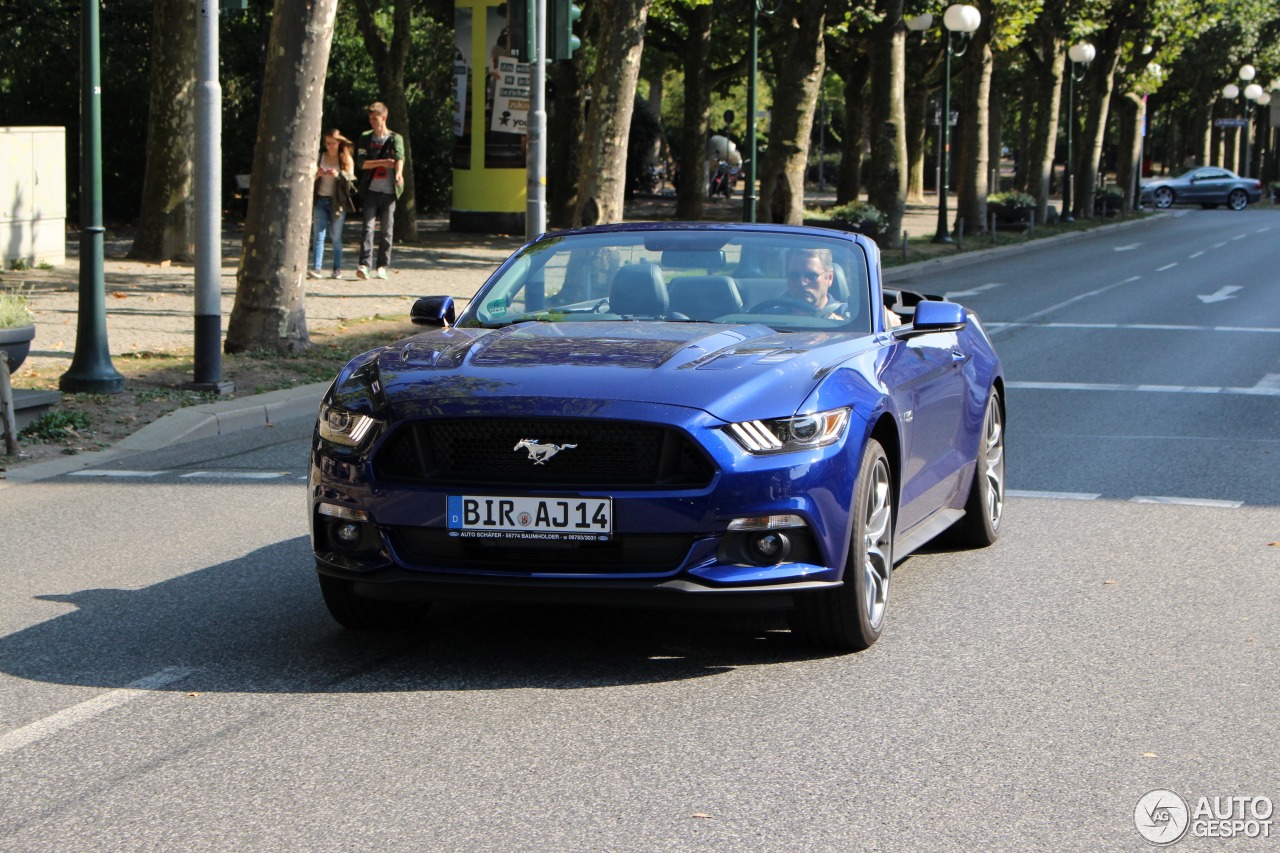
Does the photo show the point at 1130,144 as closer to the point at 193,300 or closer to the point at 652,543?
the point at 193,300

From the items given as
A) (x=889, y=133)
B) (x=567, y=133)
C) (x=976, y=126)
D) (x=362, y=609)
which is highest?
(x=976, y=126)

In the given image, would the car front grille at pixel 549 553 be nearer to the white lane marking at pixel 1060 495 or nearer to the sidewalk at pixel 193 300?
the white lane marking at pixel 1060 495

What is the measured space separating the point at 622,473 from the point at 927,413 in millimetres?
1847

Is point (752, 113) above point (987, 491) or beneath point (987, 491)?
above

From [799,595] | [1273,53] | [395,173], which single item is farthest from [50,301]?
[1273,53]

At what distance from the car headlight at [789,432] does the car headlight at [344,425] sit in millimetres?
1207

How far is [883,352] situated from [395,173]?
613 inches

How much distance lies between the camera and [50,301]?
18.7 meters

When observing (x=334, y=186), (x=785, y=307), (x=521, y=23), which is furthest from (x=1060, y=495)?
(x=334, y=186)

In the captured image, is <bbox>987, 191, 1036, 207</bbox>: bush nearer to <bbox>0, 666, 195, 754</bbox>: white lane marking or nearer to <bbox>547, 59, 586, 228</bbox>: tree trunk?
<bbox>547, 59, 586, 228</bbox>: tree trunk

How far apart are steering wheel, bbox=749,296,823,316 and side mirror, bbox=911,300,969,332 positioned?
383mm

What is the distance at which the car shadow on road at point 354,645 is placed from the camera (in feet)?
18.6

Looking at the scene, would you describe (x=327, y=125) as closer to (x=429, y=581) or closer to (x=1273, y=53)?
(x=429, y=581)

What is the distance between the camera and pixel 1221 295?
83.0ft
